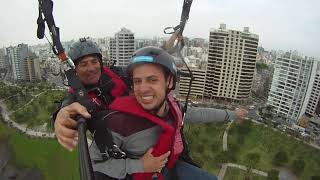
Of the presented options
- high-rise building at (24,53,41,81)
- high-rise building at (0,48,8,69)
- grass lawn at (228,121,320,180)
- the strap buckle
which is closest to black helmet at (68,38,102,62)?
the strap buckle

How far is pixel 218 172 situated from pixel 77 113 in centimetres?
998

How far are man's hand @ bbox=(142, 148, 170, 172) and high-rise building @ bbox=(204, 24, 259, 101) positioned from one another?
18.8 metres

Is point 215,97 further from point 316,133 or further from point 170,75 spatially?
point 170,75

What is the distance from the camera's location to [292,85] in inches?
752

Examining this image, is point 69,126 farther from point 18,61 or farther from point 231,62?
point 18,61

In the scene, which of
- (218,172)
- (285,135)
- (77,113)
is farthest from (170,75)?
(285,135)

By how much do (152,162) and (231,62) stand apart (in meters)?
18.9

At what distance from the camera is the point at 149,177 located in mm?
1660

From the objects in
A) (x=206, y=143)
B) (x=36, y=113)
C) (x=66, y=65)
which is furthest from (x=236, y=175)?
(x=36, y=113)

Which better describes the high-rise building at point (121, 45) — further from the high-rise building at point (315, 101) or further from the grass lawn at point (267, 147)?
the high-rise building at point (315, 101)

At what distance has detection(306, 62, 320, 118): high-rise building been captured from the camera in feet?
63.3

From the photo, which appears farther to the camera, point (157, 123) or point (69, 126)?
point (157, 123)

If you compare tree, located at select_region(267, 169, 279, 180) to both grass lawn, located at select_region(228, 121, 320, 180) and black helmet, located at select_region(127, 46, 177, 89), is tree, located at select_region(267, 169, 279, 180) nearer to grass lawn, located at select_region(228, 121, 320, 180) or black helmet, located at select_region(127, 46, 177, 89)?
grass lawn, located at select_region(228, 121, 320, 180)

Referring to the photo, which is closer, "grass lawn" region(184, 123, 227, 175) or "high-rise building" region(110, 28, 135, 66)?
"grass lawn" region(184, 123, 227, 175)
